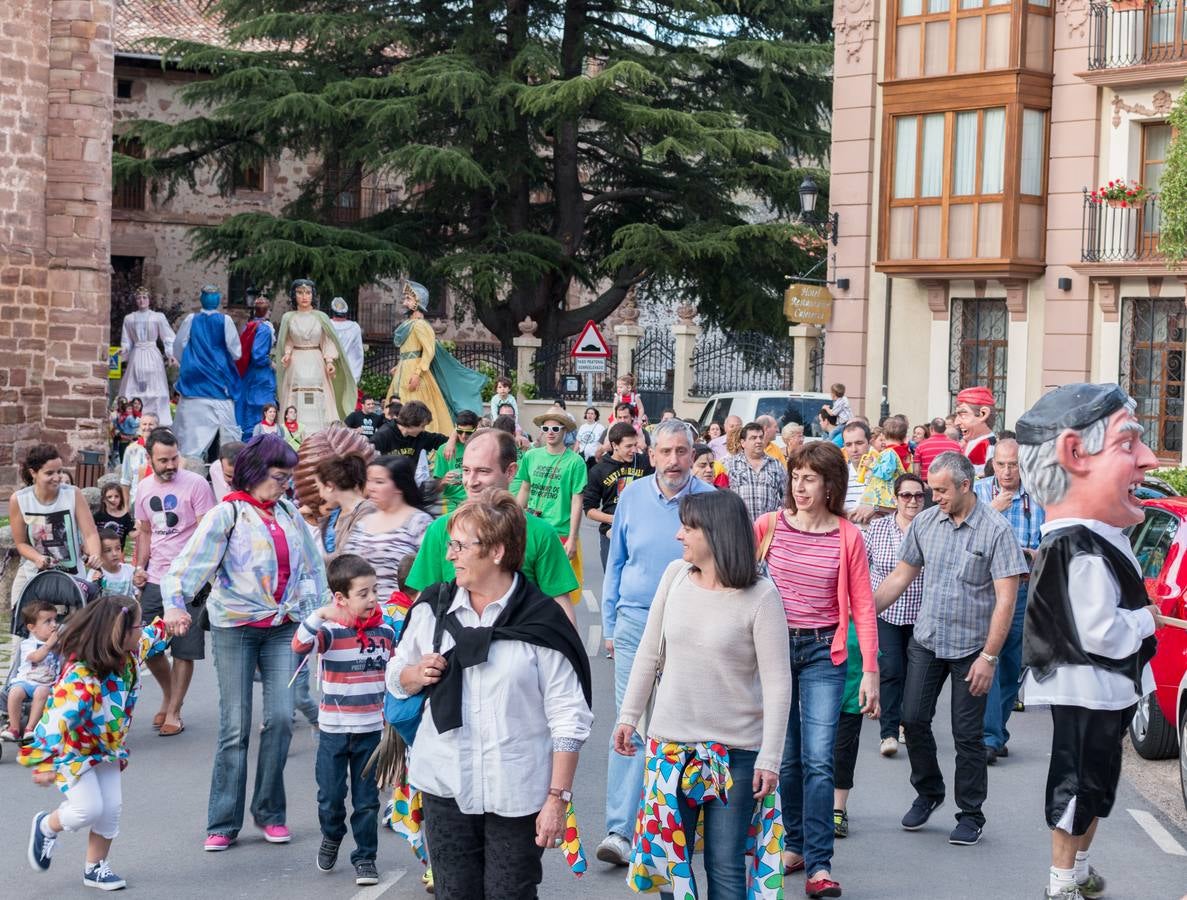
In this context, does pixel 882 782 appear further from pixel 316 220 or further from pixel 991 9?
pixel 316 220

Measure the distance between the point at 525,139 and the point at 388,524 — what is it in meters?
31.2

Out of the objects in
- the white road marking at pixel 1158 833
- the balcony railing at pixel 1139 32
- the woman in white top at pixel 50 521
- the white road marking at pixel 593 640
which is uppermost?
the balcony railing at pixel 1139 32

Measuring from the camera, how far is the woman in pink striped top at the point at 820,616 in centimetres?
752

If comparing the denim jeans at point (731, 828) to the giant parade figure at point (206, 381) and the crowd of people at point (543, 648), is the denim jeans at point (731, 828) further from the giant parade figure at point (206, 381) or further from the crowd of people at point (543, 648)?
the giant parade figure at point (206, 381)

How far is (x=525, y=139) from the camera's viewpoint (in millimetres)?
38656

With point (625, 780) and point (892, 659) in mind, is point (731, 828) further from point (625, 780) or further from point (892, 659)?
point (892, 659)

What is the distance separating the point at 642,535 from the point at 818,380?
2875 cm

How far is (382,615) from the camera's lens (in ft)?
25.3

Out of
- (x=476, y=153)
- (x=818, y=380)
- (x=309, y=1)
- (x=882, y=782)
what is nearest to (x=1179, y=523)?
(x=882, y=782)

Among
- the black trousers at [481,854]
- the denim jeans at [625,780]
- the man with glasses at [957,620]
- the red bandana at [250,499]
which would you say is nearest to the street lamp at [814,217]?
the man with glasses at [957,620]

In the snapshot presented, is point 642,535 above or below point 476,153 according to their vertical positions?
below

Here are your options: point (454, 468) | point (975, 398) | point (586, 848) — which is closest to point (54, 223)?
point (454, 468)

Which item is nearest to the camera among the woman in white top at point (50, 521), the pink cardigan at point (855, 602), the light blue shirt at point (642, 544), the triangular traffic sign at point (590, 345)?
the pink cardigan at point (855, 602)

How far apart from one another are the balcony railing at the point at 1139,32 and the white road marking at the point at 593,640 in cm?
1873
